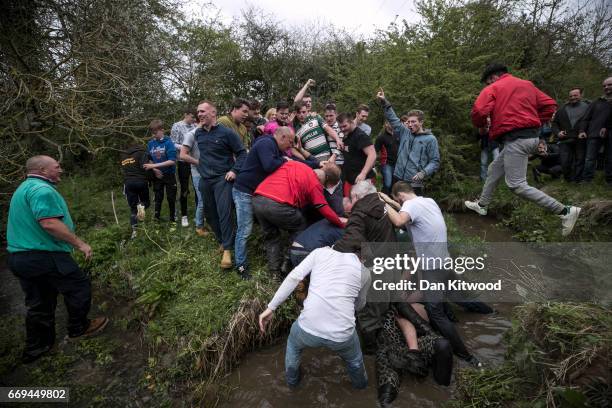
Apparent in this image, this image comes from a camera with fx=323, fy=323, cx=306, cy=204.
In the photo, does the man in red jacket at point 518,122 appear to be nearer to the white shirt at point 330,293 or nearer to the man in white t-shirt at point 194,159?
the white shirt at point 330,293

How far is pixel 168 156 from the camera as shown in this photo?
569cm

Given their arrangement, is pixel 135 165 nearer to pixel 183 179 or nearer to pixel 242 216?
pixel 183 179

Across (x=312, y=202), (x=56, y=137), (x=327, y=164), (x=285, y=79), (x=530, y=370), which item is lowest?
(x=530, y=370)

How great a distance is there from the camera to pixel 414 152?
503 centimetres

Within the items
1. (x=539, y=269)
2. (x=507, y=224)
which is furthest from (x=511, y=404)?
(x=507, y=224)

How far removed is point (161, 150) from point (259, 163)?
2636mm

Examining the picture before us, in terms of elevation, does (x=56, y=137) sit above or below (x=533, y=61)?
below

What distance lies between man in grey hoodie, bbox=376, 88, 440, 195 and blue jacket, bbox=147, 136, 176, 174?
3632 millimetres

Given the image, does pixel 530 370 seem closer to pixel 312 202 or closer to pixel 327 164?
pixel 312 202

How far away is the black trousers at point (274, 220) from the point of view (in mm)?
3676

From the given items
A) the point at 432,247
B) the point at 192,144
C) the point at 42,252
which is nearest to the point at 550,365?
the point at 432,247

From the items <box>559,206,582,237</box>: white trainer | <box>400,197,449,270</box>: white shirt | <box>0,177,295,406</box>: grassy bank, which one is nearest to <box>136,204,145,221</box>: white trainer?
<box>0,177,295,406</box>: grassy bank

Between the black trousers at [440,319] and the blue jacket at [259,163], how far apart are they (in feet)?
6.99

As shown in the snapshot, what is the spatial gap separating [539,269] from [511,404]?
102 inches
